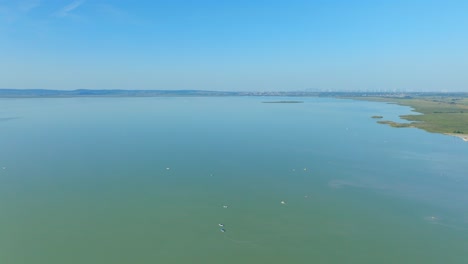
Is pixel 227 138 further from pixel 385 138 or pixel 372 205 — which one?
pixel 372 205

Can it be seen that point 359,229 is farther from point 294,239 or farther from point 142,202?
point 142,202

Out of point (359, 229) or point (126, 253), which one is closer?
point (126, 253)

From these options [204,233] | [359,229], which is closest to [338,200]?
[359,229]

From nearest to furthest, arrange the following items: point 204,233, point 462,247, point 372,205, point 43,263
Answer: point 43,263
point 462,247
point 204,233
point 372,205

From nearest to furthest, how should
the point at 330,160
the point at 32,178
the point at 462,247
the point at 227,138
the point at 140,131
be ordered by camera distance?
1. the point at 462,247
2. the point at 32,178
3. the point at 330,160
4. the point at 227,138
5. the point at 140,131

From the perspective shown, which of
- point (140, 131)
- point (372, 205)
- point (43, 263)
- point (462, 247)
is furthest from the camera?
point (140, 131)

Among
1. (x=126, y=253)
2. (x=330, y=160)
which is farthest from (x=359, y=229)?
(x=330, y=160)
